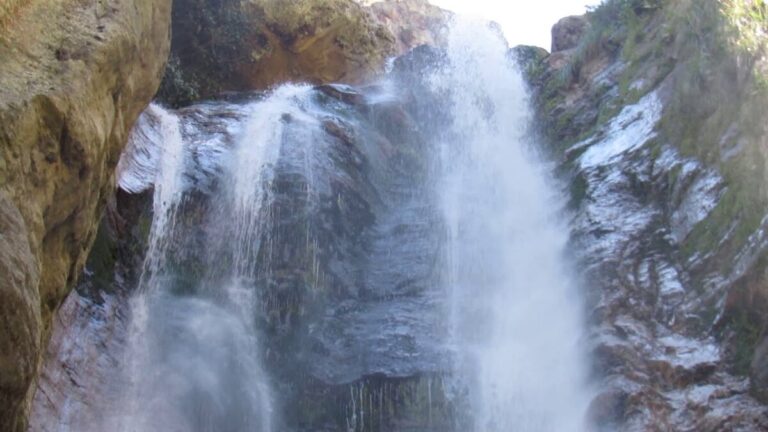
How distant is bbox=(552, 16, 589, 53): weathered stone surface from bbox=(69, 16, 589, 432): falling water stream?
138 inches

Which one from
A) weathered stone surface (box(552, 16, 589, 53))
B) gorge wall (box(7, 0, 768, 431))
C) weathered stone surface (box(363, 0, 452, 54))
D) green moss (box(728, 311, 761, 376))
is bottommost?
green moss (box(728, 311, 761, 376))

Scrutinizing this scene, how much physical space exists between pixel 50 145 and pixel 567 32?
13.8 meters

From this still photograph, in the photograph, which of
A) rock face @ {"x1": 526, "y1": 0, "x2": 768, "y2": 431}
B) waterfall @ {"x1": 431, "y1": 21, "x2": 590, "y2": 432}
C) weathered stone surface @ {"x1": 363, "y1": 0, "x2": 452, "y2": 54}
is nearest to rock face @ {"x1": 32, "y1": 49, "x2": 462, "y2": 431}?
waterfall @ {"x1": 431, "y1": 21, "x2": 590, "y2": 432}

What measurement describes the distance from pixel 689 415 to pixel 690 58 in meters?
4.87

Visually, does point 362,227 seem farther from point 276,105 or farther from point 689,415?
point 689,415

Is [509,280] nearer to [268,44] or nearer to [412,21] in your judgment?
[268,44]

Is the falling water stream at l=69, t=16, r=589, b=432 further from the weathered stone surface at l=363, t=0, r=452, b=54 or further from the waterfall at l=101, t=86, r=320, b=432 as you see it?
the weathered stone surface at l=363, t=0, r=452, b=54

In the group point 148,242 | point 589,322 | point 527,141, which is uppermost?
point 527,141

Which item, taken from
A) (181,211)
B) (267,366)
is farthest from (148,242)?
(267,366)

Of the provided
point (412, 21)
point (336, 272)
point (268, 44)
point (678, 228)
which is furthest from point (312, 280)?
point (412, 21)

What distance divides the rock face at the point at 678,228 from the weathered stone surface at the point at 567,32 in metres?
4.67

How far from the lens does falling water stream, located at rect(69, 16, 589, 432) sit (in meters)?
9.52

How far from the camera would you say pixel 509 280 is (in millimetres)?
11117

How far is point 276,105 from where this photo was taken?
14656mm
